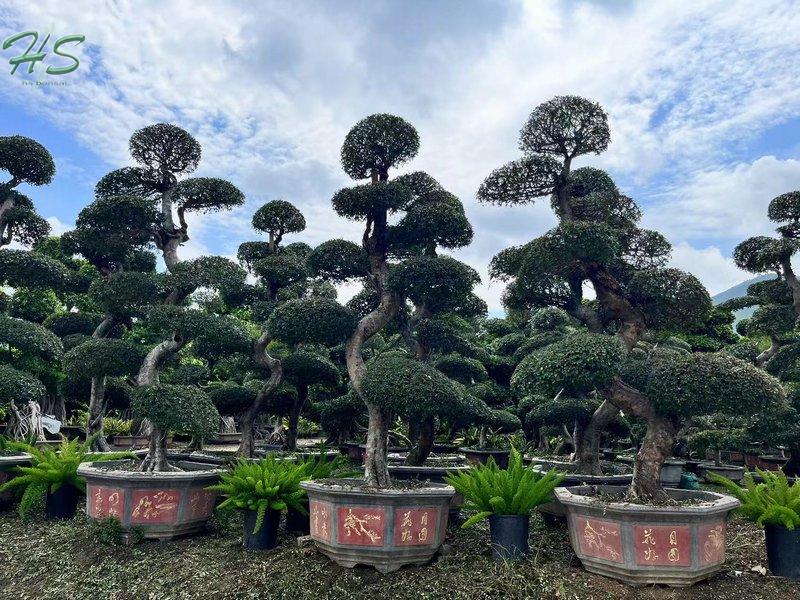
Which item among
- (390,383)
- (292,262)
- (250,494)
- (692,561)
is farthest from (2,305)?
(692,561)

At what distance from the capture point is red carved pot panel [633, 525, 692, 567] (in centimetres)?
516

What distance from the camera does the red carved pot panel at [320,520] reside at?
19.1 ft

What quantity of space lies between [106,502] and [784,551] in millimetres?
7569

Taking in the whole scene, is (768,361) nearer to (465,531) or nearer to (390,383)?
(465,531)

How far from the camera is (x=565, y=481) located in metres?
8.66

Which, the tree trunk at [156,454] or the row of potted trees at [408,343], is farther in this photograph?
the tree trunk at [156,454]

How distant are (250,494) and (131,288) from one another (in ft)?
17.5

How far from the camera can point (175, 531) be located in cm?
674

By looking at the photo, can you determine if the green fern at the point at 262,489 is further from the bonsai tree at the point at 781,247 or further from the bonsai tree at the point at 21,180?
the bonsai tree at the point at 781,247

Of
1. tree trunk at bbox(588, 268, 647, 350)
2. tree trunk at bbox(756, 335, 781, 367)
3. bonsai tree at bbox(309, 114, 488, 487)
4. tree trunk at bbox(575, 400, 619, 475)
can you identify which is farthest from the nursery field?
tree trunk at bbox(756, 335, 781, 367)

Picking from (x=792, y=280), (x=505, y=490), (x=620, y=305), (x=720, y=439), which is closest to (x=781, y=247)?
(x=792, y=280)

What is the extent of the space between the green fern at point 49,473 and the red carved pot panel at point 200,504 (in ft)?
5.63

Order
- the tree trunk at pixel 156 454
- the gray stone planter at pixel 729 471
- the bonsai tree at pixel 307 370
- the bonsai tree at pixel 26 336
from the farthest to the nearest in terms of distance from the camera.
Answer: the gray stone planter at pixel 729 471 → the bonsai tree at pixel 307 370 → the bonsai tree at pixel 26 336 → the tree trunk at pixel 156 454

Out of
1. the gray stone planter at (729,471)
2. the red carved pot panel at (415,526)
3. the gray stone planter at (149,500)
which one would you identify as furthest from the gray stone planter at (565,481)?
the gray stone planter at (729,471)
